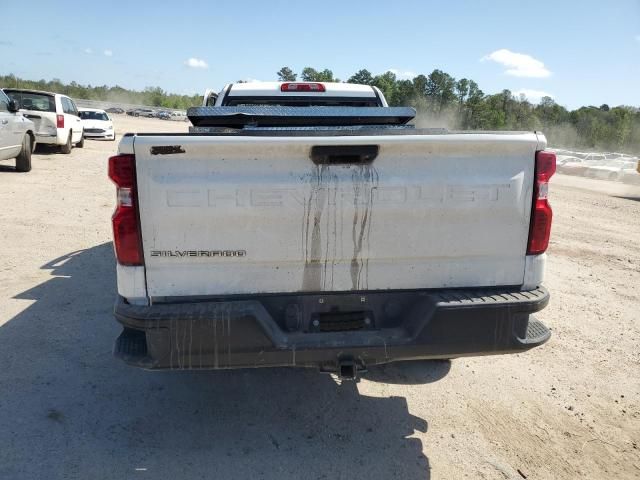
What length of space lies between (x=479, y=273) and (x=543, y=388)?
1.48 meters

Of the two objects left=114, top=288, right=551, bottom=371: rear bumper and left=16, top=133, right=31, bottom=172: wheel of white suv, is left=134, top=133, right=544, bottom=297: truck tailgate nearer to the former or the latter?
left=114, top=288, right=551, bottom=371: rear bumper

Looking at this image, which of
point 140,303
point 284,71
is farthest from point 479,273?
point 284,71

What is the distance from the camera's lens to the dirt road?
9.05ft

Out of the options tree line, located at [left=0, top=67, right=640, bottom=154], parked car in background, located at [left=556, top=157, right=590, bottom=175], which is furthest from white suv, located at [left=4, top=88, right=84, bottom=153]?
tree line, located at [left=0, top=67, right=640, bottom=154]

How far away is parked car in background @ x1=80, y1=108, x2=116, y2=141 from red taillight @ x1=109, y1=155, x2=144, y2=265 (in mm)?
23399

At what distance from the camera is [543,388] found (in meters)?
3.63

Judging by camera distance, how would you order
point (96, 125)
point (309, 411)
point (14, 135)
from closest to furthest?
point (309, 411), point (14, 135), point (96, 125)

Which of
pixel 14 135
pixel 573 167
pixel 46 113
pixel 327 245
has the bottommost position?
pixel 573 167

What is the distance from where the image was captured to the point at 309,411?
10.8ft

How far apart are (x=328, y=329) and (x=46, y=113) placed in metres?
14.9

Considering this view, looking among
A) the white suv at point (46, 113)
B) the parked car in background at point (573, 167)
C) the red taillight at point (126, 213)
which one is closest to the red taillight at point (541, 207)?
the red taillight at point (126, 213)

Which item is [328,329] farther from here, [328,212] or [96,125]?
[96,125]

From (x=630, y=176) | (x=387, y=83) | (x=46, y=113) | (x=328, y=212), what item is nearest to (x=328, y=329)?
(x=328, y=212)

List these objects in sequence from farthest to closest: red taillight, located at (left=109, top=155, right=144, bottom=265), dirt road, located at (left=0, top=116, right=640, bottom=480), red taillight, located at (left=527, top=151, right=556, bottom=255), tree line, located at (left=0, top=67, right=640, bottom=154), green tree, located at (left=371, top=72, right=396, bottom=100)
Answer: green tree, located at (left=371, top=72, right=396, bottom=100), tree line, located at (left=0, top=67, right=640, bottom=154), dirt road, located at (left=0, top=116, right=640, bottom=480), red taillight, located at (left=527, top=151, right=556, bottom=255), red taillight, located at (left=109, top=155, right=144, bottom=265)
